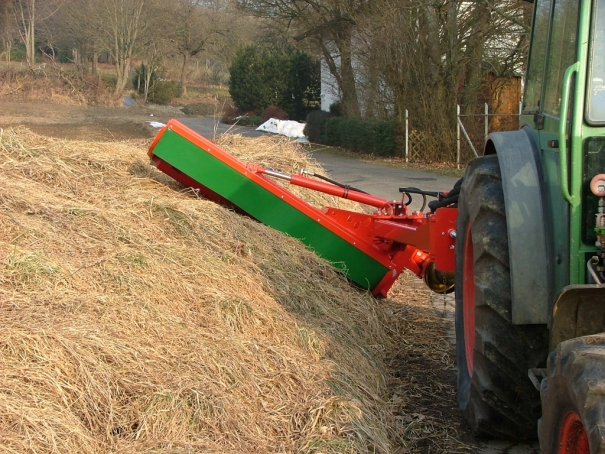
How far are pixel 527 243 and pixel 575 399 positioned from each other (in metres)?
1.17

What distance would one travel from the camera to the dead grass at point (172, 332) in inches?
137

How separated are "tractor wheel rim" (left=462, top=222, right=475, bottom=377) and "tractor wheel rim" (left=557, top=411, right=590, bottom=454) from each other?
1708 millimetres

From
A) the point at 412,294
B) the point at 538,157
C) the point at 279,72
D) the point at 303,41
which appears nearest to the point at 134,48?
the point at 279,72

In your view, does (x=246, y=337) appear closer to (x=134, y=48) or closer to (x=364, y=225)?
(x=364, y=225)

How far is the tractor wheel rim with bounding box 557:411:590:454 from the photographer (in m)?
2.58

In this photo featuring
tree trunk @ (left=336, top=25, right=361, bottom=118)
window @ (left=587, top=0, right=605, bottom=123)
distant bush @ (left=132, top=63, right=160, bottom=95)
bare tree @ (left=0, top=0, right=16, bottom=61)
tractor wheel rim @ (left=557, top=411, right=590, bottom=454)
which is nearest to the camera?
tractor wheel rim @ (left=557, top=411, right=590, bottom=454)

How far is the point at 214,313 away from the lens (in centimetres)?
460

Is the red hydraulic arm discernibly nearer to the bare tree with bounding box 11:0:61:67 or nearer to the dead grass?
the dead grass

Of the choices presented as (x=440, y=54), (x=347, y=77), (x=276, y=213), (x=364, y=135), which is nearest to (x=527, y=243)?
(x=276, y=213)

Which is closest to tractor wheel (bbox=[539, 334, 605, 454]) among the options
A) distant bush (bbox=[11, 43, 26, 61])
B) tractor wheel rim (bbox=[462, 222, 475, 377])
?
tractor wheel rim (bbox=[462, 222, 475, 377])

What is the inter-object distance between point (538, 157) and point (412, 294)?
363cm

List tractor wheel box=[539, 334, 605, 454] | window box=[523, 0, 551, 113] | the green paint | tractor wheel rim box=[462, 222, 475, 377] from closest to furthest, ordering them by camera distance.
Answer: tractor wheel box=[539, 334, 605, 454]
window box=[523, 0, 551, 113]
tractor wheel rim box=[462, 222, 475, 377]
the green paint

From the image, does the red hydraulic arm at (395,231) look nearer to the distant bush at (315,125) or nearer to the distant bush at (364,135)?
the distant bush at (364,135)

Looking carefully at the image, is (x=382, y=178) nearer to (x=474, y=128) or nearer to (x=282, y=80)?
(x=474, y=128)
